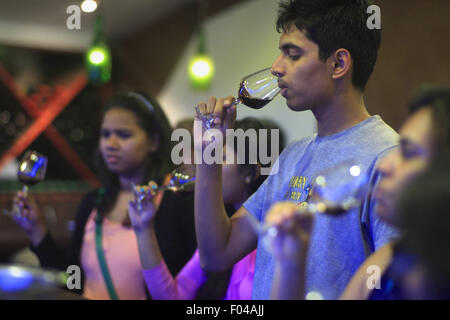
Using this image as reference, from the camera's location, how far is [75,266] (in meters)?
1.83

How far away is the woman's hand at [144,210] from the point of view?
5.17ft

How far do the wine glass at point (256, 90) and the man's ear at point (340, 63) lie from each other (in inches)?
4.8

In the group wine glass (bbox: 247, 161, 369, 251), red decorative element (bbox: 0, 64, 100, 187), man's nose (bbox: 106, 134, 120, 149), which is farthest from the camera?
red decorative element (bbox: 0, 64, 100, 187)

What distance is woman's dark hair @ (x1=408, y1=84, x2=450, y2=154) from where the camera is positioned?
0.55m

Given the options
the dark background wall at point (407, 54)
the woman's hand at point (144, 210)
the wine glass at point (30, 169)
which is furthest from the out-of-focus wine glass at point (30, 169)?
the dark background wall at point (407, 54)

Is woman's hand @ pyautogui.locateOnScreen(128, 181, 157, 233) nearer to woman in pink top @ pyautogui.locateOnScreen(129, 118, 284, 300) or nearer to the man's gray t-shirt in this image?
woman in pink top @ pyautogui.locateOnScreen(129, 118, 284, 300)

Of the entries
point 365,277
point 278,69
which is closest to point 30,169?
point 278,69

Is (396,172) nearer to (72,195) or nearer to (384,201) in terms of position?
(384,201)

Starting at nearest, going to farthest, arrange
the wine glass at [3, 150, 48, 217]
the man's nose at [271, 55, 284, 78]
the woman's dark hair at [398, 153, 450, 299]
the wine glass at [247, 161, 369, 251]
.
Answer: the woman's dark hair at [398, 153, 450, 299] < the wine glass at [247, 161, 369, 251] < the man's nose at [271, 55, 284, 78] < the wine glass at [3, 150, 48, 217]

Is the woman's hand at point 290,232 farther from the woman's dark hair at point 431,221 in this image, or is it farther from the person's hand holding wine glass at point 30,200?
the person's hand holding wine glass at point 30,200

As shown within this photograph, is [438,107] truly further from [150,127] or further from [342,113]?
[150,127]

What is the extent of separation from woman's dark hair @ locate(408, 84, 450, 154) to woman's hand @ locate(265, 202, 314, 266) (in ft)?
0.55

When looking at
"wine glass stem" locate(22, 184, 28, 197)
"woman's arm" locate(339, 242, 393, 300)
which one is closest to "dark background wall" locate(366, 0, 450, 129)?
"wine glass stem" locate(22, 184, 28, 197)

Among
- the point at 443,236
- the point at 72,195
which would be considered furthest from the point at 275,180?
the point at 72,195
